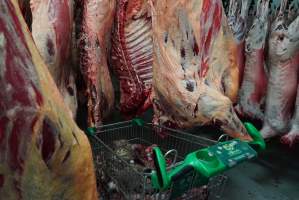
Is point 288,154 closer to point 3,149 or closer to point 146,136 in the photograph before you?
point 146,136

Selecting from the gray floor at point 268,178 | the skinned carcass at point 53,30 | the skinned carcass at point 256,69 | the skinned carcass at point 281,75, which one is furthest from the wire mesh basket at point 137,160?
the skinned carcass at point 256,69

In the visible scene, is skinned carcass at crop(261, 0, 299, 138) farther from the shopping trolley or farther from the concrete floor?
the shopping trolley

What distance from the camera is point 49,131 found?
0.60m

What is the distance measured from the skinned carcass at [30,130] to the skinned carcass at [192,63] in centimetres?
80

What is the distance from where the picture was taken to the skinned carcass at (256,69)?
89.7 inches

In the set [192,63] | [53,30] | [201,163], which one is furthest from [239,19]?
[201,163]

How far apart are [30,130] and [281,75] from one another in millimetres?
1936

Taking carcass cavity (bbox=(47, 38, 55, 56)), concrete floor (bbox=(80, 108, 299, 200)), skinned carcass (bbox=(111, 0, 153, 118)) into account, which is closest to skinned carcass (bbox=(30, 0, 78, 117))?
carcass cavity (bbox=(47, 38, 55, 56))

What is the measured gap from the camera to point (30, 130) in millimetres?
594

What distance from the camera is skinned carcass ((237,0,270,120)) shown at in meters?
2.28

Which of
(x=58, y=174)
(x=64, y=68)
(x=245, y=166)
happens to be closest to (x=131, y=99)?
(x=64, y=68)

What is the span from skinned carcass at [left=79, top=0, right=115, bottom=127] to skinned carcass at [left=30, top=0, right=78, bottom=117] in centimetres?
13

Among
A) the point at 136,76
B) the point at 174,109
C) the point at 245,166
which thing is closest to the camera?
the point at 174,109

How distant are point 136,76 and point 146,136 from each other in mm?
329
